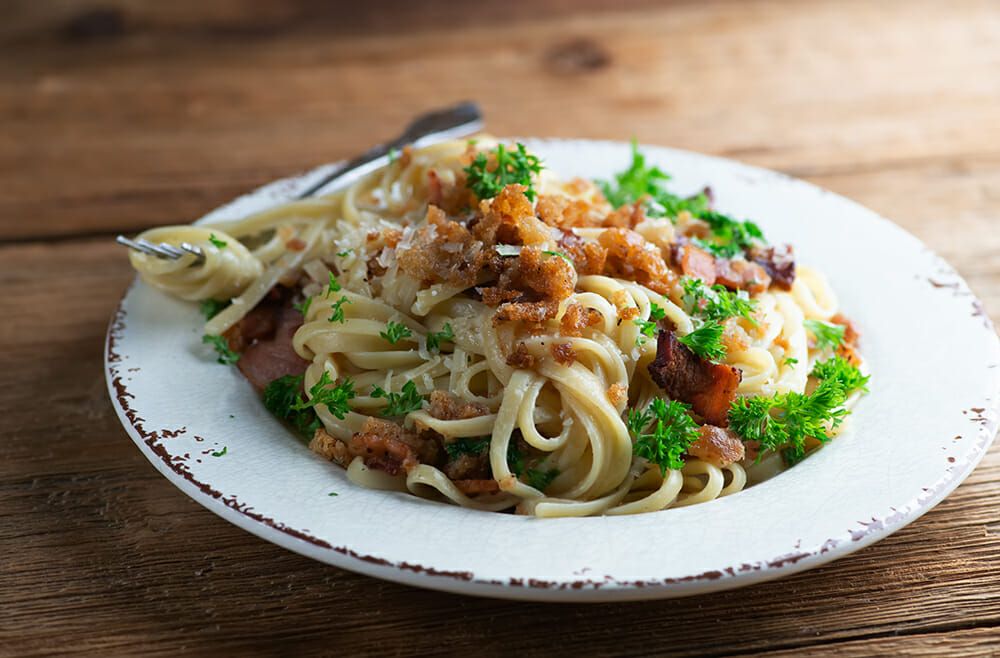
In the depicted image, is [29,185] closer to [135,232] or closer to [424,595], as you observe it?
[135,232]

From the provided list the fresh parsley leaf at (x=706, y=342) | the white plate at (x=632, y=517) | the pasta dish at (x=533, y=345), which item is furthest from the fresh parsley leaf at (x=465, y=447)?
the fresh parsley leaf at (x=706, y=342)

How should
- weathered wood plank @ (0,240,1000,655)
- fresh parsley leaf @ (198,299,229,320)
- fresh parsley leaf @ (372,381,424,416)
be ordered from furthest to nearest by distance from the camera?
fresh parsley leaf @ (198,299,229,320) < fresh parsley leaf @ (372,381,424,416) < weathered wood plank @ (0,240,1000,655)

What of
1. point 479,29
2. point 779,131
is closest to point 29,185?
point 479,29

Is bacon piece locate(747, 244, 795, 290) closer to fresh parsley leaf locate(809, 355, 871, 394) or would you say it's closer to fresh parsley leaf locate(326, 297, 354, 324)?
fresh parsley leaf locate(809, 355, 871, 394)

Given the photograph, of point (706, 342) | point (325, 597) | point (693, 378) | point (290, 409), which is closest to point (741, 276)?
point (706, 342)

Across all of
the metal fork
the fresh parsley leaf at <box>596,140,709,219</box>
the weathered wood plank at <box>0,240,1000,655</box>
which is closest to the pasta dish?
the fresh parsley leaf at <box>596,140,709,219</box>

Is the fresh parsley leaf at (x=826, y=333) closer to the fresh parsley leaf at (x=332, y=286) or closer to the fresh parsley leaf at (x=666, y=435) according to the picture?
the fresh parsley leaf at (x=666, y=435)
